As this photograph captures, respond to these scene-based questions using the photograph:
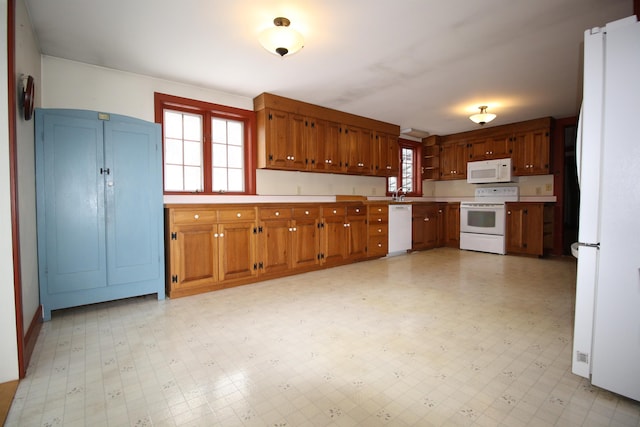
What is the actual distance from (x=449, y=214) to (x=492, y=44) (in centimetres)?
414

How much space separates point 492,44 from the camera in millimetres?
2793

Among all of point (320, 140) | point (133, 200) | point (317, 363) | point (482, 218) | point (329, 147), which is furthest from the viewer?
point (482, 218)

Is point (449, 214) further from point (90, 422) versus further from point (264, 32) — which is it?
point (90, 422)

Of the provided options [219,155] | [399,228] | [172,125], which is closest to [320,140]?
[219,155]

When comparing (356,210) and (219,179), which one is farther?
(356,210)

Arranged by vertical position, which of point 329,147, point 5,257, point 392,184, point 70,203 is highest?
point 329,147

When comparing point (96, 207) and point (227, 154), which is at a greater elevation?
point (227, 154)

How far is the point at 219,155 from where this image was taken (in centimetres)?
408

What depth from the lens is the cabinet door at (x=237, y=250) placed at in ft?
11.3

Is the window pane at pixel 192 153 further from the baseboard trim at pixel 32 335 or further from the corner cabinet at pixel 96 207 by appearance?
the baseboard trim at pixel 32 335

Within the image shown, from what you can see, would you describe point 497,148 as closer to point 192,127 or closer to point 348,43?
point 348,43

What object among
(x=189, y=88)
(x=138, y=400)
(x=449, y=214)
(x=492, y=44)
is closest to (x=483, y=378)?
(x=138, y=400)

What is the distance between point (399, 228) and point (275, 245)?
2554 millimetres

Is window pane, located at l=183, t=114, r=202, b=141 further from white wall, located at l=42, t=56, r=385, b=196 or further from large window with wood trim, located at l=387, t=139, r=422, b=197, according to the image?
large window with wood trim, located at l=387, t=139, r=422, b=197
